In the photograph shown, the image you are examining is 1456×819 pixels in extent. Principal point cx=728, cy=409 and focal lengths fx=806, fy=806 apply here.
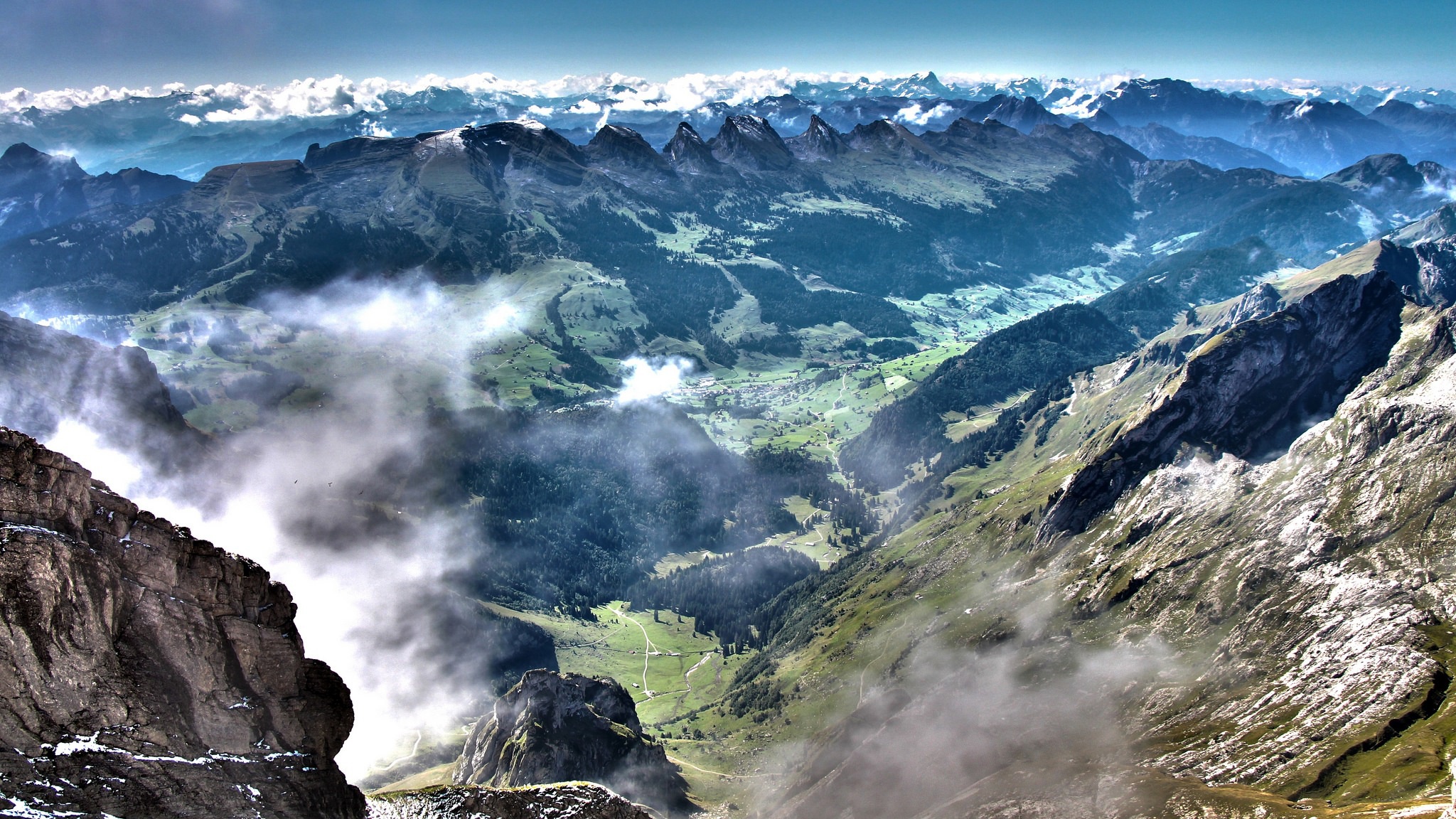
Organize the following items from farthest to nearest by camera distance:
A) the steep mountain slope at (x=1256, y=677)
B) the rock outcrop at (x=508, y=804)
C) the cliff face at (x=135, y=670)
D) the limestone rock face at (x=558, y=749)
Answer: the limestone rock face at (x=558, y=749) < the steep mountain slope at (x=1256, y=677) < the rock outcrop at (x=508, y=804) < the cliff face at (x=135, y=670)

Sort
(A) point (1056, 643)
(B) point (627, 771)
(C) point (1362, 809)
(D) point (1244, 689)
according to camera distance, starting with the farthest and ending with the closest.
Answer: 1. (A) point (1056, 643)
2. (B) point (627, 771)
3. (D) point (1244, 689)
4. (C) point (1362, 809)

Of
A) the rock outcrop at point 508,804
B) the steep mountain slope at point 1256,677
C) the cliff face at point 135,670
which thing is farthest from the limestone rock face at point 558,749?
the cliff face at point 135,670

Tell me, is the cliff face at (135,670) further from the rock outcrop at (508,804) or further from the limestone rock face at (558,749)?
the limestone rock face at (558,749)

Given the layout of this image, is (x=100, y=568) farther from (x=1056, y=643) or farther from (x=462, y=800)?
(x=1056, y=643)

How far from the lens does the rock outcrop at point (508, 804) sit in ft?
255

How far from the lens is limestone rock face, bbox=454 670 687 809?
555 feet

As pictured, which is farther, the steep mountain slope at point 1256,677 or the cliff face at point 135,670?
the steep mountain slope at point 1256,677

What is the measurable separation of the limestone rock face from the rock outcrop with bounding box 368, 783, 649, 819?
91.7 metres

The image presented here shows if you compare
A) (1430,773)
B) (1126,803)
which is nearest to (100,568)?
(1126,803)

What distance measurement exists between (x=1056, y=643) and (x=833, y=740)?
59012 millimetres

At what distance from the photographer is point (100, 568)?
5588 cm

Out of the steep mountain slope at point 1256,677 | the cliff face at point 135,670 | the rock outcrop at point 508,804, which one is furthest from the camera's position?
the steep mountain slope at point 1256,677

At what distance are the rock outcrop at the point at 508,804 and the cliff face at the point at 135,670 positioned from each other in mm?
11803

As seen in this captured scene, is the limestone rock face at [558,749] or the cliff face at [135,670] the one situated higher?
the cliff face at [135,670]
